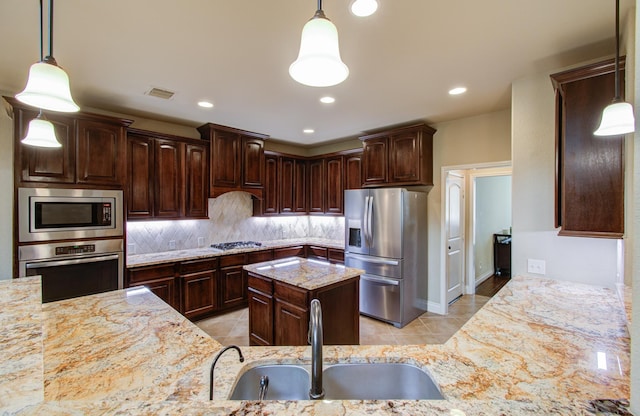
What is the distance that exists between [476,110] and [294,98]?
226cm

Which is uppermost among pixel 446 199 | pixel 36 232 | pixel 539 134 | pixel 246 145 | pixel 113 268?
pixel 246 145

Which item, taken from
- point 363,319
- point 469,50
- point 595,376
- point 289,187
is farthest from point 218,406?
point 289,187

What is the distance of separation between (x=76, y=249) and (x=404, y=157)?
4055 millimetres

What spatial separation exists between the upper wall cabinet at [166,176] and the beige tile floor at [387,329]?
60.6 inches

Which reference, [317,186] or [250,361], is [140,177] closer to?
[317,186]

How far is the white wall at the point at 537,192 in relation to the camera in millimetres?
2262

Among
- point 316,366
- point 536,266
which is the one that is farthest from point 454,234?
point 316,366

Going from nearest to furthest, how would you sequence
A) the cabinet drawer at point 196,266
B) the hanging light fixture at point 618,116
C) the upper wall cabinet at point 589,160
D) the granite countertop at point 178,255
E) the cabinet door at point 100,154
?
the hanging light fixture at point 618,116 → the upper wall cabinet at point 589,160 → the cabinet door at point 100,154 → the granite countertop at point 178,255 → the cabinet drawer at point 196,266

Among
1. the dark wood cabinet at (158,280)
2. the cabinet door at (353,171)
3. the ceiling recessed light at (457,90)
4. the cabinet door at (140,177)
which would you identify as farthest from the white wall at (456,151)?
the cabinet door at (140,177)

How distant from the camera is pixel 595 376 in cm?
100

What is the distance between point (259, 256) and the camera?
438 cm

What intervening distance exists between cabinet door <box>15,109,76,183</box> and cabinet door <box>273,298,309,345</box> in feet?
8.56

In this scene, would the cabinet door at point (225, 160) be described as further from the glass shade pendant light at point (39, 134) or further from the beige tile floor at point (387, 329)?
the glass shade pendant light at point (39, 134)

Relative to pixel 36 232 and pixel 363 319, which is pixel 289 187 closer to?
pixel 363 319
